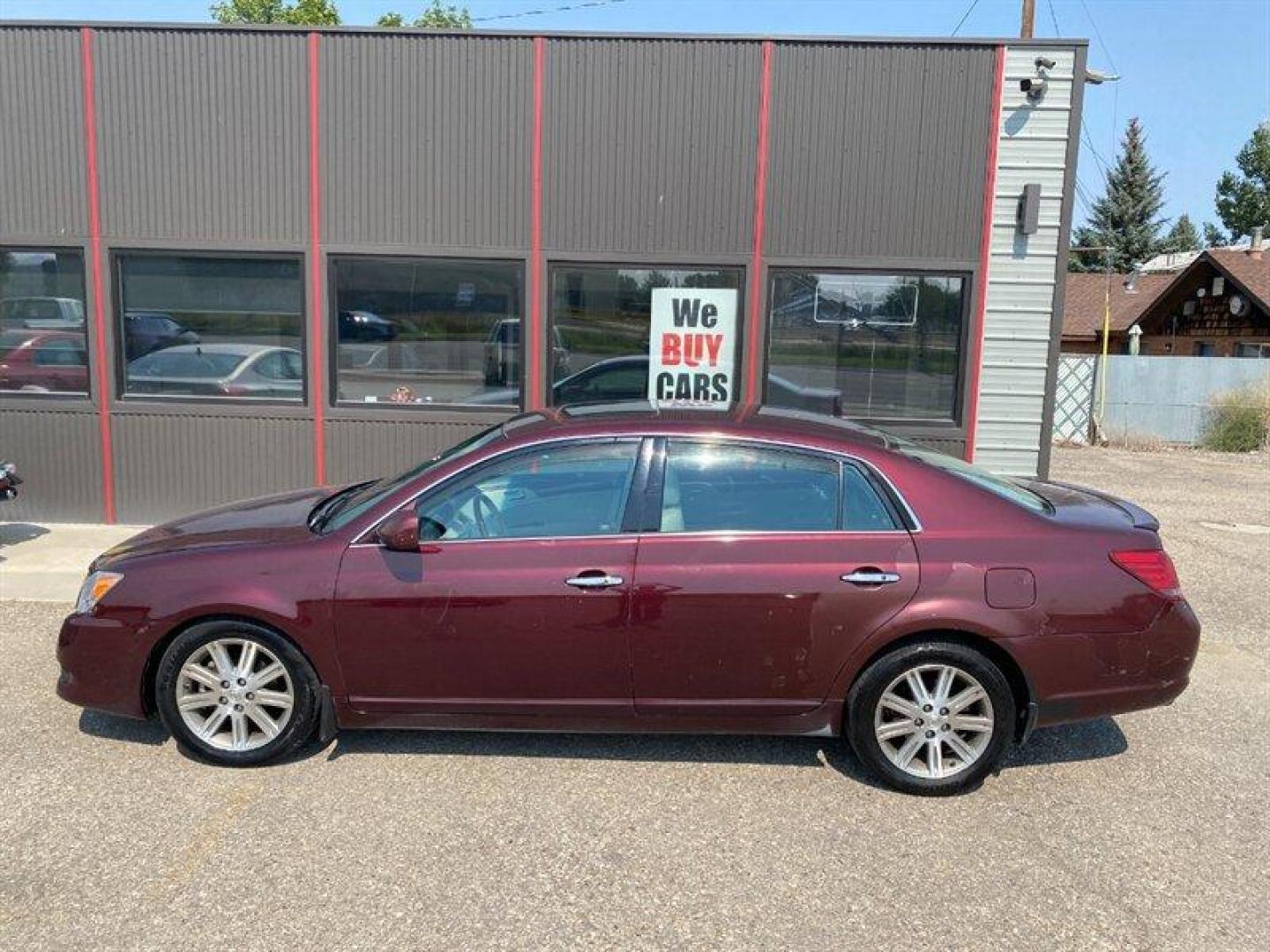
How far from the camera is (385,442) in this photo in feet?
27.0

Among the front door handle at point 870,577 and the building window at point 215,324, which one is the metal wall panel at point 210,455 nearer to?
the building window at point 215,324

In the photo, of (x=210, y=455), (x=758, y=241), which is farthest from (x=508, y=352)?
Result: (x=210, y=455)

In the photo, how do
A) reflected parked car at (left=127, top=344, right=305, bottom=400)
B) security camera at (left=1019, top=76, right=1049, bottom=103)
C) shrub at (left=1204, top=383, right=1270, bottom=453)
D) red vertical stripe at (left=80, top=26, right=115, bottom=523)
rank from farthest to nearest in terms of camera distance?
shrub at (left=1204, top=383, right=1270, bottom=453)
reflected parked car at (left=127, top=344, right=305, bottom=400)
red vertical stripe at (left=80, top=26, right=115, bottom=523)
security camera at (left=1019, top=76, right=1049, bottom=103)

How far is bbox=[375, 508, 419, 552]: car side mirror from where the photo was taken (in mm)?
3898

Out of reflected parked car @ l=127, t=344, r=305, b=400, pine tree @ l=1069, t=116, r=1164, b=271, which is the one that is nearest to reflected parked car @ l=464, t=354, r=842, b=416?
reflected parked car @ l=127, t=344, r=305, b=400

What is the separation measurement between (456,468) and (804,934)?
7.22ft

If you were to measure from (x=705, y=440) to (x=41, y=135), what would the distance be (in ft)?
23.2

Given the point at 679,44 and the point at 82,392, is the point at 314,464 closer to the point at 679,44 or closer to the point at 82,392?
the point at 82,392

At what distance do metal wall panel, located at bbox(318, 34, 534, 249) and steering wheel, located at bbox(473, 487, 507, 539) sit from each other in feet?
14.6

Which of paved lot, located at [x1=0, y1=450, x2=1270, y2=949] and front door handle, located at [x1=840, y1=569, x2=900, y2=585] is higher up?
front door handle, located at [x1=840, y1=569, x2=900, y2=585]

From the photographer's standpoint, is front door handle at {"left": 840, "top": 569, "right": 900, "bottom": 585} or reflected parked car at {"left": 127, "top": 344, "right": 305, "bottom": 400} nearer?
front door handle at {"left": 840, "top": 569, "right": 900, "bottom": 585}

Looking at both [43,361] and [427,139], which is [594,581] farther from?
[43,361]

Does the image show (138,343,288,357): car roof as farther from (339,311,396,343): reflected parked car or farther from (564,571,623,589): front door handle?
(564,571,623,589): front door handle

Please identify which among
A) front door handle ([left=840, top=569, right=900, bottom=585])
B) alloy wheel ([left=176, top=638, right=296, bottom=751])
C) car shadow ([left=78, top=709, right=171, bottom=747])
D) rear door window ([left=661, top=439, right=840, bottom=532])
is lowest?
car shadow ([left=78, top=709, right=171, bottom=747])
